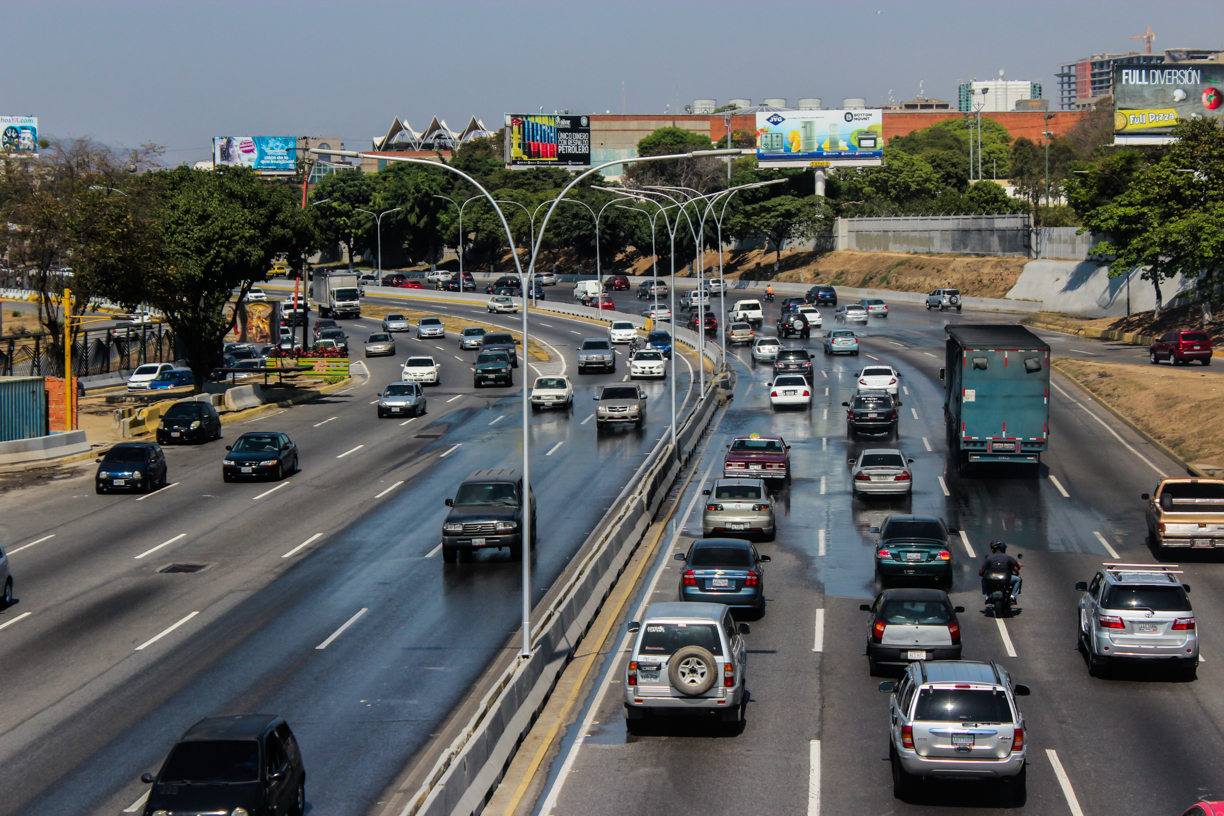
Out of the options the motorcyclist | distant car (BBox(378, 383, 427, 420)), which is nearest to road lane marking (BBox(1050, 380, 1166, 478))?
the motorcyclist

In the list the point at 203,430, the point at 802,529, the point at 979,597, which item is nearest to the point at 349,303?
the point at 203,430

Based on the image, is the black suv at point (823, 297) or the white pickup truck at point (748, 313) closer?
the white pickup truck at point (748, 313)

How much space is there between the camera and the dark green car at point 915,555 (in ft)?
89.5

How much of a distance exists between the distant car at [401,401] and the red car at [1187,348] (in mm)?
36792

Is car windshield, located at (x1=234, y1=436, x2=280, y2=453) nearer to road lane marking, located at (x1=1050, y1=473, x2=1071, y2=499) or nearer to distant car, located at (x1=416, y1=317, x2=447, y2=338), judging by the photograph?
road lane marking, located at (x1=1050, y1=473, x2=1071, y2=499)

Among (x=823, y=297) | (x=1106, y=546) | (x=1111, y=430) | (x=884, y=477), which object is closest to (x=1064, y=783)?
(x=1106, y=546)

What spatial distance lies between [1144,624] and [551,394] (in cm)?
3516

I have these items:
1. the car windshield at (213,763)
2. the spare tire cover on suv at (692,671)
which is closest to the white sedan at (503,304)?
the spare tire cover on suv at (692,671)

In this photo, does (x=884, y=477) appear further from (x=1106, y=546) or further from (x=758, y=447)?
(x=1106, y=546)

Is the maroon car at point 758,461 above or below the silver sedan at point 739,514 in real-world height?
above

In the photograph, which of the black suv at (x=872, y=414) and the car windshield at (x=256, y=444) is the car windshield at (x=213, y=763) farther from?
the black suv at (x=872, y=414)

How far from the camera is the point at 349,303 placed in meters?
101

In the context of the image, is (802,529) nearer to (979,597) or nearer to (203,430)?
(979,597)

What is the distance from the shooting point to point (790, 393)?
177 feet
